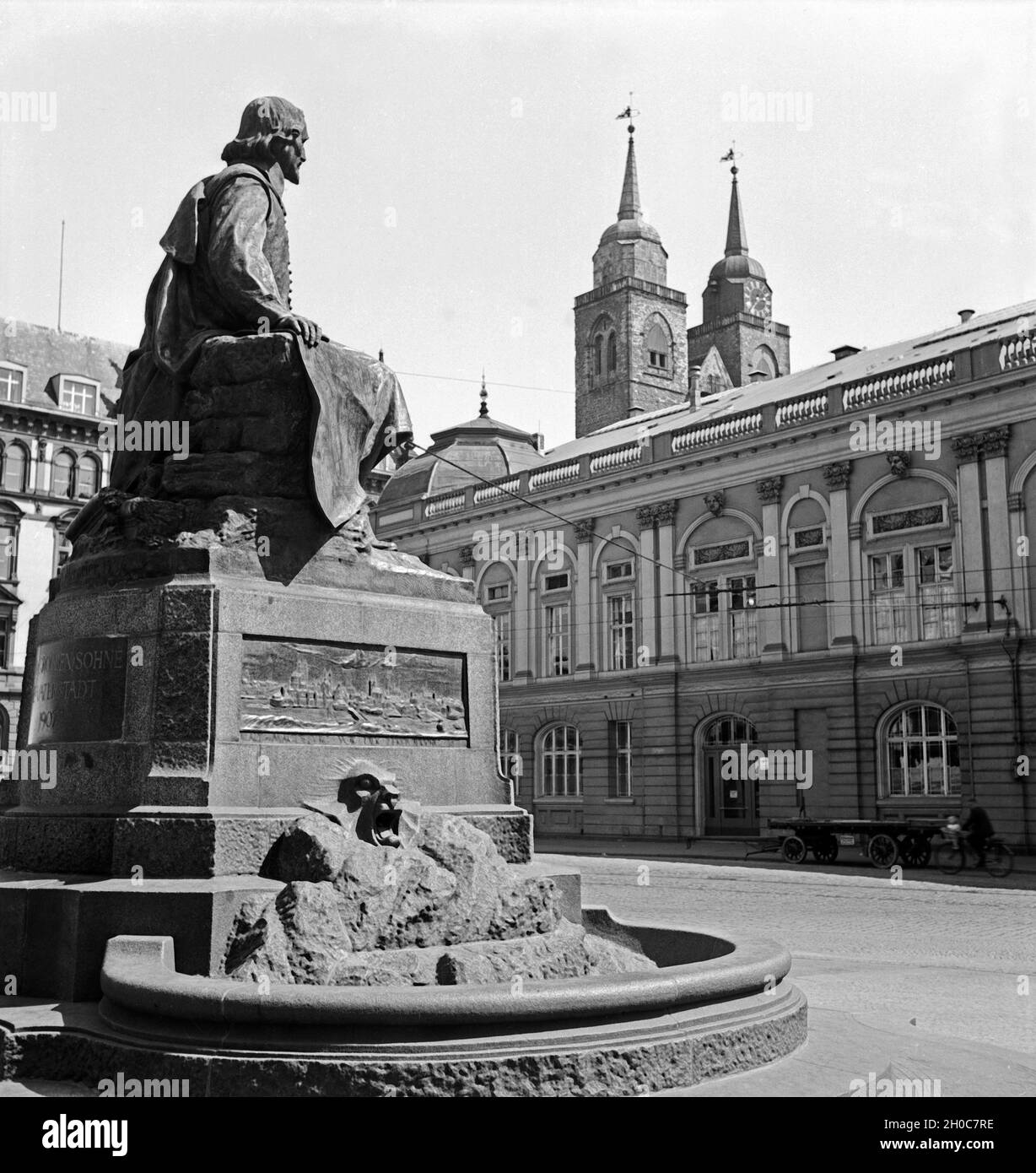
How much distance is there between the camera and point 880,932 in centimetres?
1384

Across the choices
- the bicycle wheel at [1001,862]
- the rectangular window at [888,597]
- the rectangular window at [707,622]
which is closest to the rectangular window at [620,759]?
the rectangular window at [707,622]

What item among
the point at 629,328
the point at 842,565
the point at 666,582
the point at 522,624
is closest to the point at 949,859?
the point at 842,565

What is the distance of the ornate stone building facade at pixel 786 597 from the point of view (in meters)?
30.0

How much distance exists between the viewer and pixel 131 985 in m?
4.39

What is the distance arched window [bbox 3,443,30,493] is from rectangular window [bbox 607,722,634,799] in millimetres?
25342

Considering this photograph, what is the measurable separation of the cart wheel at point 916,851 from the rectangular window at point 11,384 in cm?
3752

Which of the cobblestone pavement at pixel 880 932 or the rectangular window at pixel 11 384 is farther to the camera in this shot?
the rectangular window at pixel 11 384

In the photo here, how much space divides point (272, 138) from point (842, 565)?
2786 cm

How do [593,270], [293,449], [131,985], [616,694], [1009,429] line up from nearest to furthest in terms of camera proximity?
[131,985]
[293,449]
[1009,429]
[616,694]
[593,270]

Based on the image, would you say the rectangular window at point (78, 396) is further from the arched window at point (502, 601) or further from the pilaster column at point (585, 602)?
the pilaster column at point (585, 602)

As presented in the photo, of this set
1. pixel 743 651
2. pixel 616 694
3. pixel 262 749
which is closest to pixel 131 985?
pixel 262 749
